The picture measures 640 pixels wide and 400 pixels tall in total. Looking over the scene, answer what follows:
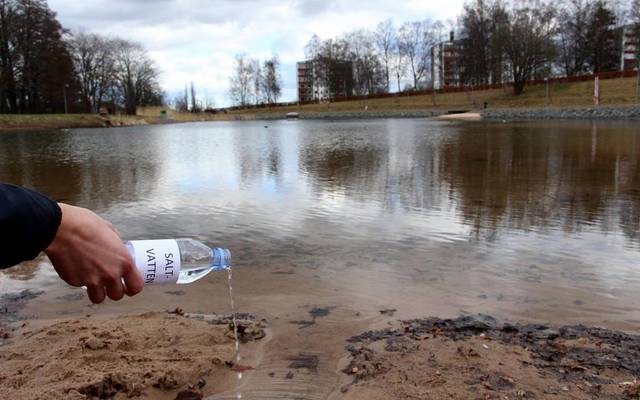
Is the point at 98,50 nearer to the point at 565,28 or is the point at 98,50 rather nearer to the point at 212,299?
the point at 565,28

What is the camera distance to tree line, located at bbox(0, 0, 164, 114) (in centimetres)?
6431

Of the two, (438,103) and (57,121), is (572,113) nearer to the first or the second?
(438,103)

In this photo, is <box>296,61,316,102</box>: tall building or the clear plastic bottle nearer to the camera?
the clear plastic bottle

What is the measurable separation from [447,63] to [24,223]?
113 metres

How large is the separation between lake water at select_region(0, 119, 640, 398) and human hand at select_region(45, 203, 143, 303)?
221 cm

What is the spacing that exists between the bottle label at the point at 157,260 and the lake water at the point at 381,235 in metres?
2.01

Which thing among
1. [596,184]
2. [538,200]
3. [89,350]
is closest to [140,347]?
[89,350]

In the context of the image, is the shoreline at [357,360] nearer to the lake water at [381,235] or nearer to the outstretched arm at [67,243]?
the lake water at [381,235]

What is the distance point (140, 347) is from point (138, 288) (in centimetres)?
265

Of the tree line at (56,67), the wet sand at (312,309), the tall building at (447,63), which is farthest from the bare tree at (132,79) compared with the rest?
the wet sand at (312,309)

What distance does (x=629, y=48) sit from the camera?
78625 mm

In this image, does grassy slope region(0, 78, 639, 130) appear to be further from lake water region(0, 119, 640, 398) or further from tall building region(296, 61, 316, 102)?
lake water region(0, 119, 640, 398)

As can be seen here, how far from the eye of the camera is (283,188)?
1283 centimetres

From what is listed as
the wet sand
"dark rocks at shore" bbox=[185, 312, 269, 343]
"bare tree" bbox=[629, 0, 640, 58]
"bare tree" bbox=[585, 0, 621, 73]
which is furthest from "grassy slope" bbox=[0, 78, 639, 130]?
"dark rocks at shore" bbox=[185, 312, 269, 343]
